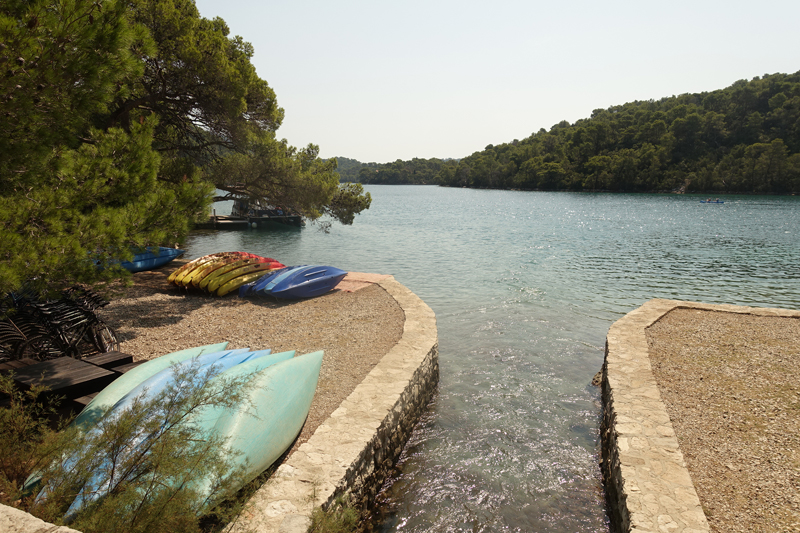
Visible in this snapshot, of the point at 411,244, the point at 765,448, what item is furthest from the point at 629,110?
the point at 765,448

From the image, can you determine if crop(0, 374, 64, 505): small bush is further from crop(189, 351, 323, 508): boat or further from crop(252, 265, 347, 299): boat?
crop(252, 265, 347, 299): boat

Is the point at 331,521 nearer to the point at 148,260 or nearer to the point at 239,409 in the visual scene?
the point at 239,409

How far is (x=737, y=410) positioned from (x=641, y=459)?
6.51 ft

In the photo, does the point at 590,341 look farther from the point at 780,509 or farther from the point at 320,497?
the point at 320,497

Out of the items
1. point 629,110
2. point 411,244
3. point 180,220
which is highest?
point 629,110

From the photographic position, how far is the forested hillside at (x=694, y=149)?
2837 inches

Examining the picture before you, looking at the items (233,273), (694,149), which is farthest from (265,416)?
(694,149)

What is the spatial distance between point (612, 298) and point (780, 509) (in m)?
10.3

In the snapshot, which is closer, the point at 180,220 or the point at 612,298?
the point at 180,220

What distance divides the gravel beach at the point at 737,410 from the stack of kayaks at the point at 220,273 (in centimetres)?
899

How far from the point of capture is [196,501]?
2.88 metres

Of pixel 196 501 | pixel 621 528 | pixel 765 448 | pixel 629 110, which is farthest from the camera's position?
pixel 629 110

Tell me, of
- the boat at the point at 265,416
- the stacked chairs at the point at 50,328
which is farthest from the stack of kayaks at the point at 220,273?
the boat at the point at 265,416

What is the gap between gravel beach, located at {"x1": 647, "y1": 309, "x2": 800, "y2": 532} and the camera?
12.1 feet
